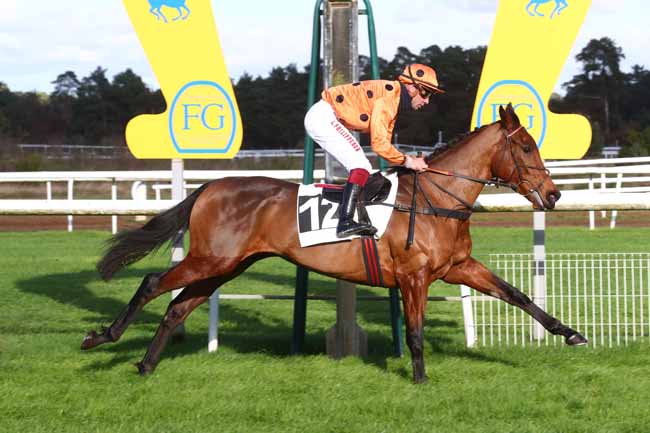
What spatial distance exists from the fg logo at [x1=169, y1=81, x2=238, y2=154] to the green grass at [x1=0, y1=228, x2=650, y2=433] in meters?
1.52

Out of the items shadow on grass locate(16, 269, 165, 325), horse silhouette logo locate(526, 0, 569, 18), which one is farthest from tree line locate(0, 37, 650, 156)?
horse silhouette logo locate(526, 0, 569, 18)

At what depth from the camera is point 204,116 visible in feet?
22.9

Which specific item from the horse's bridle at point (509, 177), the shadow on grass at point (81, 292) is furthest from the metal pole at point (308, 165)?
the shadow on grass at point (81, 292)

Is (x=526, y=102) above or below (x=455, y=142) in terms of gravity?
above

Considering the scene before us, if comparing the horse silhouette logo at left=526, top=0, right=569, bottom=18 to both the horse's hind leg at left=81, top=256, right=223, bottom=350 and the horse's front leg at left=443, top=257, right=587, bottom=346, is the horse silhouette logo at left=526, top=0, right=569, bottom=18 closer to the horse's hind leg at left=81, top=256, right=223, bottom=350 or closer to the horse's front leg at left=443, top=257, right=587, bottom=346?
the horse's front leg at left=443, top=257, right=587, bottom=346

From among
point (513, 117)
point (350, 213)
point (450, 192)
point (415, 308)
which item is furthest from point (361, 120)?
point (415, 308)

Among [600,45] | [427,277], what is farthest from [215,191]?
[600,45]

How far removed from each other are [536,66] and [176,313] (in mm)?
3143

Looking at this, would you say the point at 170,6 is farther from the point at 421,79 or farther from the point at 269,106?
the point at 269,106

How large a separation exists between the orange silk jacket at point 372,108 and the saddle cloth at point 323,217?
0.30 meters

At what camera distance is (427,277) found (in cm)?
579

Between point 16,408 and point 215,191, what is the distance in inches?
Result: 69.7

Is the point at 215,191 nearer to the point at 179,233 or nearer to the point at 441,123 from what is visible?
the point at 179,233

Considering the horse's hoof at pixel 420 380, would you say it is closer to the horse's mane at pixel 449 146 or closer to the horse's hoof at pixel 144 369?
the horse's mane at pixel 449 146
